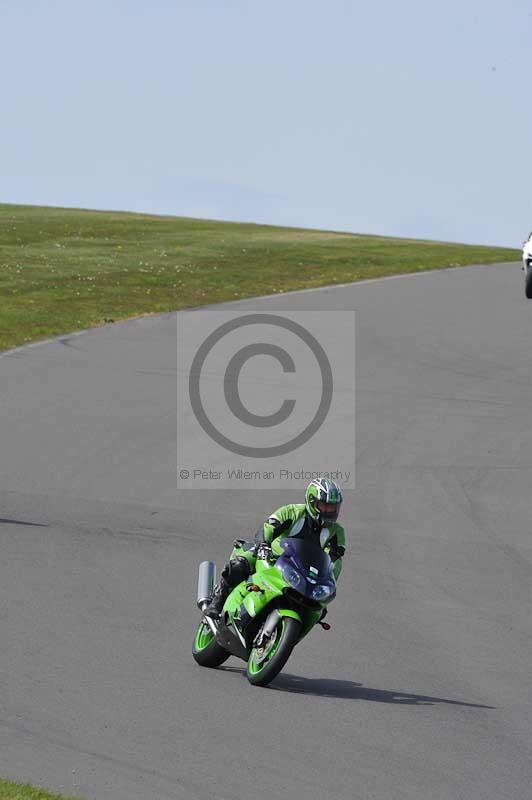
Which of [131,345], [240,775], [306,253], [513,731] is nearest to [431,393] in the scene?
[131,345]

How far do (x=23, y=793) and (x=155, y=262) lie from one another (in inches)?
1521

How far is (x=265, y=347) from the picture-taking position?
1160 inches

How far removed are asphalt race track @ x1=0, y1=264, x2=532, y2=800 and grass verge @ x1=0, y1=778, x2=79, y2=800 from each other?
22 centimetres

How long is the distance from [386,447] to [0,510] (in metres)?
7.36

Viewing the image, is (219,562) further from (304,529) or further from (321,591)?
(321,591)

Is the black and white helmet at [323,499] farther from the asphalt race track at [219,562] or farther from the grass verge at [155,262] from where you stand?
the grass verge at [155,262]

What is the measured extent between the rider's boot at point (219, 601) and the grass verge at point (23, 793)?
3683 mm

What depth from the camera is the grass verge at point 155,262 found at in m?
34.8

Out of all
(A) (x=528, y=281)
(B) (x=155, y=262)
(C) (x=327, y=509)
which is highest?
(B) (x=155, y=262)

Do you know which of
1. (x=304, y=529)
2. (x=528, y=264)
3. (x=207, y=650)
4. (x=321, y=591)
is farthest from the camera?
(x=528, y=264)

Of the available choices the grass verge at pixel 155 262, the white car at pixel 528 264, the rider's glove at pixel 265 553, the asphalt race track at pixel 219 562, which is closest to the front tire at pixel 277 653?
the asphalt race track at pixel 219 562

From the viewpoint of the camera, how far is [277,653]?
34.0 feet

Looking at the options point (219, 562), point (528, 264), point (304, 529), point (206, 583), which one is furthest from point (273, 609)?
point (528, 264)

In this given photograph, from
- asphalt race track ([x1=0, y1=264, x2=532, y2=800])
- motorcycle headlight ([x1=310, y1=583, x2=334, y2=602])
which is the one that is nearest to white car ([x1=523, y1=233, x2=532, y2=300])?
asphalt race track ([x1=0, y1=264, x2=532, y2=800])
